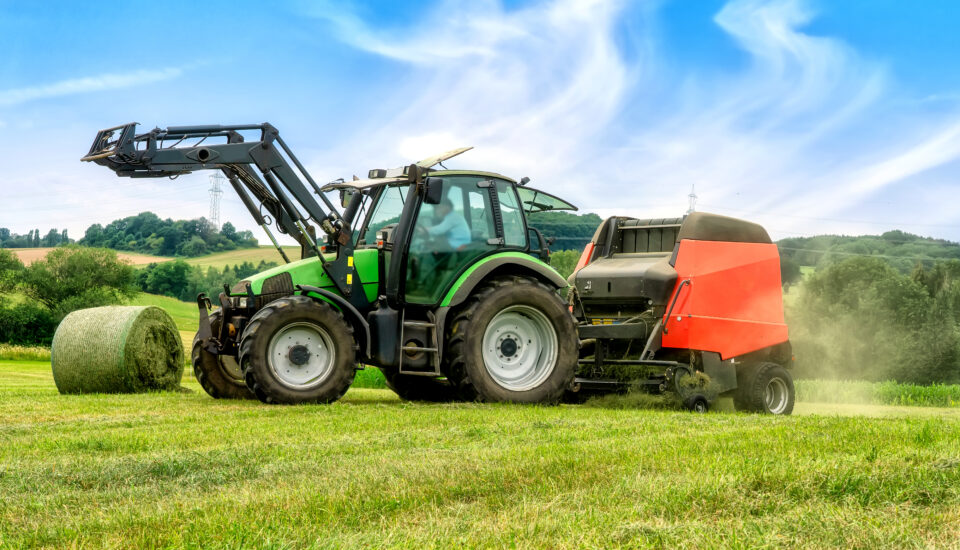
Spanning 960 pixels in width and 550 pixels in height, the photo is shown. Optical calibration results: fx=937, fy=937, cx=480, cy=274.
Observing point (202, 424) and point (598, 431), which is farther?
point (202, 424)

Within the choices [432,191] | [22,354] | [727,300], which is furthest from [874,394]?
[22,354]

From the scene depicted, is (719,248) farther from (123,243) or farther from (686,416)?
(123,243)

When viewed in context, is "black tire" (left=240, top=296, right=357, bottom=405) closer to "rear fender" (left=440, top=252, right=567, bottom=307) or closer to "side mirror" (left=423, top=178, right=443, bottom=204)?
"rear fender" (left=440, top=252, right=567, bottom=307)

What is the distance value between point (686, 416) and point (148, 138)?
5.88 metres

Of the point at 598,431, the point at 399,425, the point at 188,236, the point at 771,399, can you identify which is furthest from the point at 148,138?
the point at 188,236

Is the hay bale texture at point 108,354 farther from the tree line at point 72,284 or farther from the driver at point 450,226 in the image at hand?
the tree line at point 72,284

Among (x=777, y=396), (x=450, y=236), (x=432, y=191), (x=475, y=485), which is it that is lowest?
(x=777, y=396)

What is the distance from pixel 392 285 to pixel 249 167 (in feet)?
6.38

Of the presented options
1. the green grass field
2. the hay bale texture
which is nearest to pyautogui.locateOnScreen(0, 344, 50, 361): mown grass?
the hay bale texture

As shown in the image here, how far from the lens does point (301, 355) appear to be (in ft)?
29.7

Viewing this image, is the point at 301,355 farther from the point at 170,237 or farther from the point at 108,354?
the point at 170,237

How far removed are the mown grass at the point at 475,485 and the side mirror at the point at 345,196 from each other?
3.96 m

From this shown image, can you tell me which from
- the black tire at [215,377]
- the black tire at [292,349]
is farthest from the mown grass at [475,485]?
the black tire at [215,377]

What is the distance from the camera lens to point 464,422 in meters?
7.35
